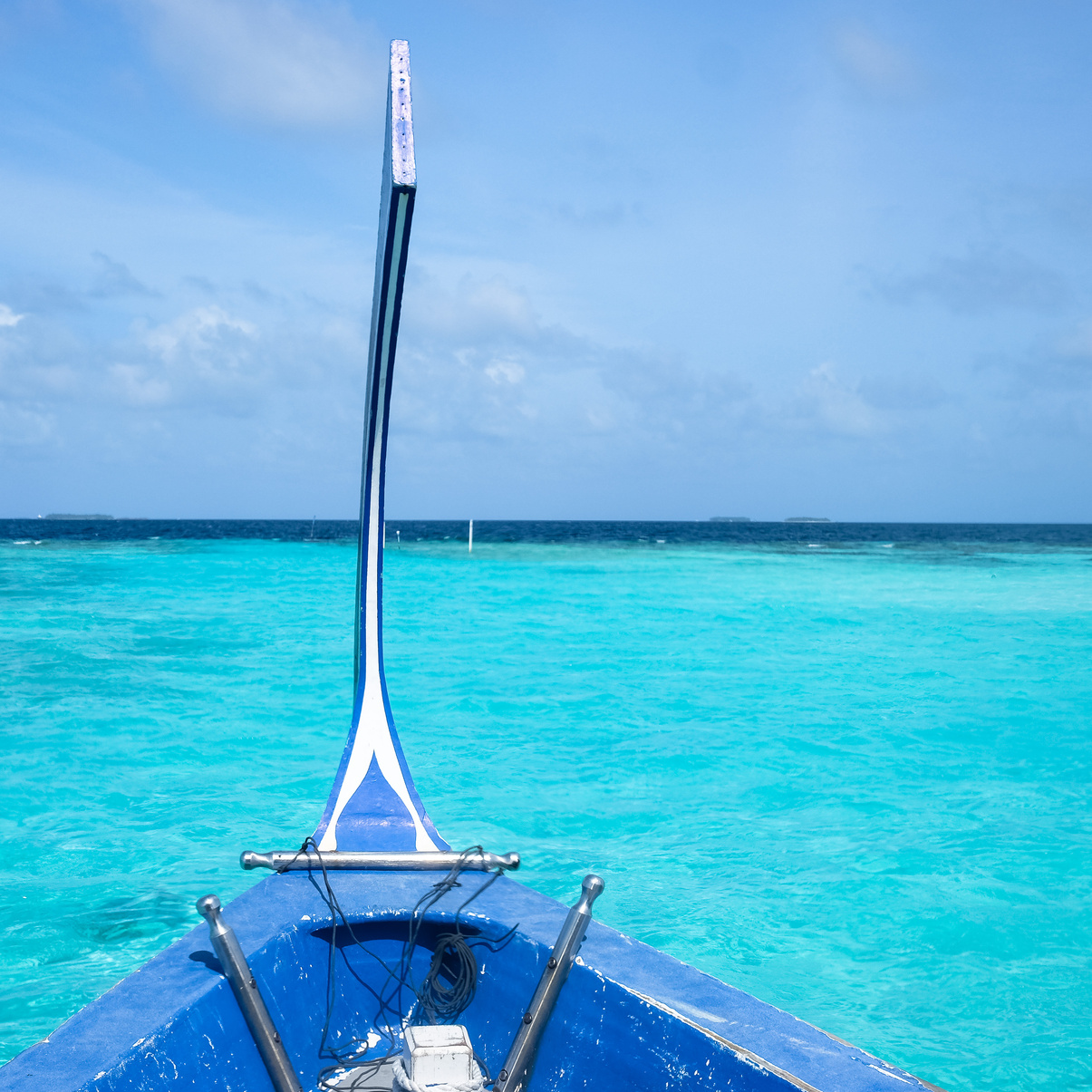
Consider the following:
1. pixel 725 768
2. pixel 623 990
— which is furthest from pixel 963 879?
pixel 623 990

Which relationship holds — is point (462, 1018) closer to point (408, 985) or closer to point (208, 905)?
point (408, 985)

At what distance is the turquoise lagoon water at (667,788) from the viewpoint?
14.5ft

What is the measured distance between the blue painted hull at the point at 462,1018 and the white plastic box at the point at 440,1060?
21 cm

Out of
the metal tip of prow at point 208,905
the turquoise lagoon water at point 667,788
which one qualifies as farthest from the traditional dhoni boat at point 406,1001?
the turquoise lagoon water at point 667,788

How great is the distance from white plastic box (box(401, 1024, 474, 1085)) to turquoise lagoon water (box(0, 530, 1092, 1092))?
7.81 ft

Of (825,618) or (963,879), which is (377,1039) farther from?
(825,618)

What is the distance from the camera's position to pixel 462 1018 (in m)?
2.52

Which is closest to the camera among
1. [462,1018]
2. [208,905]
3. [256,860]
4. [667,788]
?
[208,905]

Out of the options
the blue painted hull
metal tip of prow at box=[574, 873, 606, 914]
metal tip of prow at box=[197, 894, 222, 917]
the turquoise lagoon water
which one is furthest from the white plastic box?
the turquoise lagoon water

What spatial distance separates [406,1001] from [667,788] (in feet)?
16.3

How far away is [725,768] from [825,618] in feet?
34.5

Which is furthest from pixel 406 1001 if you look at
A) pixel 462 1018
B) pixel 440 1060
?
pixel 440 1060

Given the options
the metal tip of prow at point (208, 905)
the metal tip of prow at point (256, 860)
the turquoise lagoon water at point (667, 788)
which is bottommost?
the turquoise lagoon water at point (667, 788)

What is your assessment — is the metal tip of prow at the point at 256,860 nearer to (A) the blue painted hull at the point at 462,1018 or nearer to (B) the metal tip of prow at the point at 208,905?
(A) the blue painted hull at the point at 462,1018
